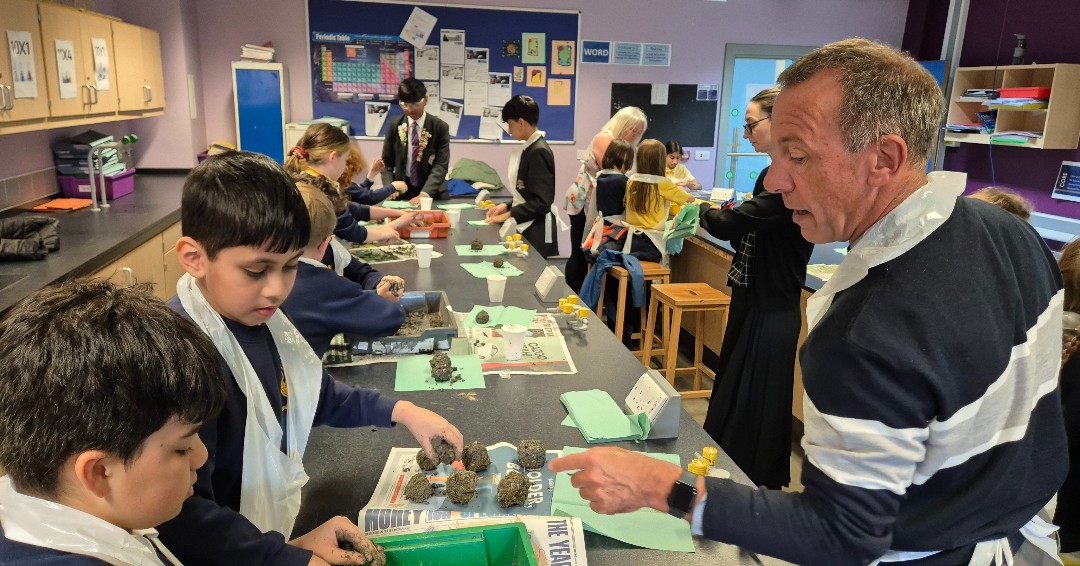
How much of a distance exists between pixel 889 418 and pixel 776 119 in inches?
17.9

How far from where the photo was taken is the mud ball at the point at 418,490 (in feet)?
4.20

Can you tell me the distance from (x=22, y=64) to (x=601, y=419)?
3.22 m

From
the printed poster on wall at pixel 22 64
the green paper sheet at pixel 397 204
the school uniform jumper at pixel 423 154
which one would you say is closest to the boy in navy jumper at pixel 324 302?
the printed poster on wall at pixel 22 64

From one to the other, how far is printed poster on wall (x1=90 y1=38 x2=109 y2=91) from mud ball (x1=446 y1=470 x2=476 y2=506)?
395 cm

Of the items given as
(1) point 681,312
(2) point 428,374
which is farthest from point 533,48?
(2) point 428,374

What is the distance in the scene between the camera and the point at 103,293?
83 cm

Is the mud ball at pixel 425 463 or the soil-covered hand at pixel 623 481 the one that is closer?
the soil-covered hand at pixel 623 481

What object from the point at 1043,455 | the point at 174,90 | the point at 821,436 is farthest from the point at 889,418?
the point at 174,90

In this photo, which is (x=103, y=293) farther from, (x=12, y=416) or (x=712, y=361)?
(x=712, y=361)

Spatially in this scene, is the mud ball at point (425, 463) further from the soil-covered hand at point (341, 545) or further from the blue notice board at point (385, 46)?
the blue notice board at point (385, 46)

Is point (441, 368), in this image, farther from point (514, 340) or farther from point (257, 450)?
point (257, 450)

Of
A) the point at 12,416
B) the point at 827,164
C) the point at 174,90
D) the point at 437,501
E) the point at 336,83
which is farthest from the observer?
the point at 336,83

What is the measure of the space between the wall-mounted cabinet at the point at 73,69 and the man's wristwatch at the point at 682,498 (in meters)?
3.34

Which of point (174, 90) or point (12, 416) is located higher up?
point (174, 90)
